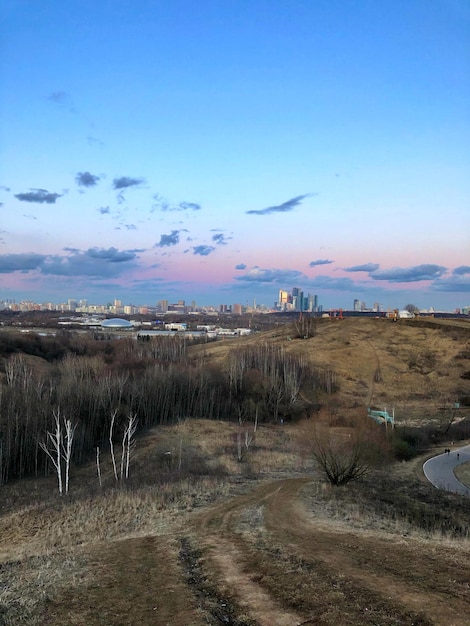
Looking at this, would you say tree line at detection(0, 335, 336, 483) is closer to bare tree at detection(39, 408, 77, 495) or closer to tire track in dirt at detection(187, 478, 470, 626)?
bare tree at detection(39, 408, 77, 495)

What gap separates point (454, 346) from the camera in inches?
3794

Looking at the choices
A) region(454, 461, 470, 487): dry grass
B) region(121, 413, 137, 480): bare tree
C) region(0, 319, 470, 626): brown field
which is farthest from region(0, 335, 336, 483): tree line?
region(454, 461, 470, 487): dry grass

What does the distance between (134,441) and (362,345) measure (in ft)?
205

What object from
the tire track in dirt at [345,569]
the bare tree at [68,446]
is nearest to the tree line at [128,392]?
the bare tree at [68,446]

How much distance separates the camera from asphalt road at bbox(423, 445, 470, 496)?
35188 mm

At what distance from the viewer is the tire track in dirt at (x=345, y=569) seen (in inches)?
417

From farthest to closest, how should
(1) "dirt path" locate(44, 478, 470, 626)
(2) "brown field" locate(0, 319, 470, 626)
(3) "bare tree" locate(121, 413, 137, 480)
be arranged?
(3) "bare tree" locate(121, 413, 137, 480) → (2) "brown field" locate(0, 319, 470, 626) → (1) "dirt path" locate(44, 478, 470, 626)

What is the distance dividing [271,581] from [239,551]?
3.12 m

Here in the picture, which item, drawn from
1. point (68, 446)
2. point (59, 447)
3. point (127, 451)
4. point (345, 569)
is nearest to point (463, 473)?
point (127, 451)

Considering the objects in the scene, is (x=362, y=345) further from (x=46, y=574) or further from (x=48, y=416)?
(x=46, y=574)

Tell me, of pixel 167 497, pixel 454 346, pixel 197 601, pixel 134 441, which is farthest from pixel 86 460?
pixel 454 346

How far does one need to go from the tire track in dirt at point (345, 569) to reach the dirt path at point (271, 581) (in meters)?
0.03

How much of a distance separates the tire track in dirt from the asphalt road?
62.7ft

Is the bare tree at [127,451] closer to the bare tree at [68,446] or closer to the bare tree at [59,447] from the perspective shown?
the bare tree at [68,446]
